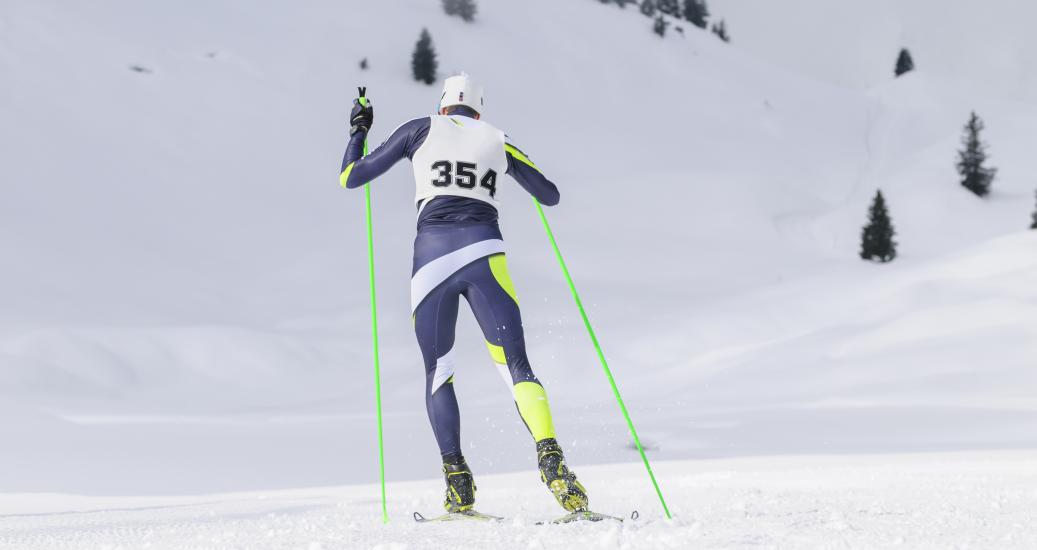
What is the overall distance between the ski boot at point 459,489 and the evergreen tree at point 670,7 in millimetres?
72582

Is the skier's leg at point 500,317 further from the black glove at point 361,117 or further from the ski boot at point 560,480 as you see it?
the black glove at point 361,117

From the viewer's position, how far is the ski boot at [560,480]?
3.84 metres

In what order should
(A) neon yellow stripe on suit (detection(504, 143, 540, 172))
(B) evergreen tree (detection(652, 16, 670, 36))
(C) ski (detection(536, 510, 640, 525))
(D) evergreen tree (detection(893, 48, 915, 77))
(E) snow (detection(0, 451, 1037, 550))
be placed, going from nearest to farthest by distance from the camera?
(E) snow (detection(0, 451, 1037, 550))
(C) ski (detection(536, 510, 640, 525))
(A) neon yellow stripe on suit (detection(504, 143, 540, 172))
(B) evergreen tree (detection(652, 16, 670, 36))
(D) evergreen tree (detection(893, 48, 915, 77))

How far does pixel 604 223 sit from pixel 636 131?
636 inches

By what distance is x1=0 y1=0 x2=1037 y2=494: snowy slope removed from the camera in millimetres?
10195

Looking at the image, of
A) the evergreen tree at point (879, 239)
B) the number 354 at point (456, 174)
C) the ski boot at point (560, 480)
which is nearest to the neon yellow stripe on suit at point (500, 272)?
the number 354 at point (456, 174)

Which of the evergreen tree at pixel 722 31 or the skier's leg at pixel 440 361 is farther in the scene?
the evergreen tree at pixel 722 31

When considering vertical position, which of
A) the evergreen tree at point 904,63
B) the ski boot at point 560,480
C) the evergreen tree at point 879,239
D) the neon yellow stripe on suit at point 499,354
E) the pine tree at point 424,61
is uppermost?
the evergreen tree at point 904,63

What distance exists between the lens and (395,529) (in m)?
3.81

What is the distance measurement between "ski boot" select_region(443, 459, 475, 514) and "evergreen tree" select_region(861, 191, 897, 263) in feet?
93.3

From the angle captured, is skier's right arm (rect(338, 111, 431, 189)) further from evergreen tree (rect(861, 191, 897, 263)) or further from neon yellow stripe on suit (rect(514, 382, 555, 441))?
evergreen tree (rect(861, 191, 897, 263))

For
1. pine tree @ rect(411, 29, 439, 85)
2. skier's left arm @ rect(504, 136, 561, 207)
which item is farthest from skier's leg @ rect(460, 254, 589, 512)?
pine tree @ rect(411, 29, 439, 85)

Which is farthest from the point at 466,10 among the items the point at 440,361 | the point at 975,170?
the point at 440,361

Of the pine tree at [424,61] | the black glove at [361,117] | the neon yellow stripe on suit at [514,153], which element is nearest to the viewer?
the neon yellow stripe on suit at [514,153]
